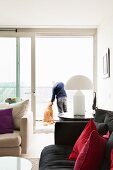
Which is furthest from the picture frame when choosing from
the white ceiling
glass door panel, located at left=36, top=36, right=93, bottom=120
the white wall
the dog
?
the dog

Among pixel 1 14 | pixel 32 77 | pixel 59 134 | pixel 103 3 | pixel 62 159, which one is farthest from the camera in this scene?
pixel 32 77

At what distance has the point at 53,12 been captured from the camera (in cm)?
469

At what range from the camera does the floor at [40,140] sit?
13.4ft

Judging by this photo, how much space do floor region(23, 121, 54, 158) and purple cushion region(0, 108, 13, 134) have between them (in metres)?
0.56

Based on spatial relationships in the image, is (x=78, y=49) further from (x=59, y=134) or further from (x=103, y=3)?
(x=59, y=134)

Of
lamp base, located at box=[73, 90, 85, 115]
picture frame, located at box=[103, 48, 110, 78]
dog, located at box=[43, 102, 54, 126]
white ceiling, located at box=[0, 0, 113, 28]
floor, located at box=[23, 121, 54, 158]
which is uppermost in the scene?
white ceiling, located at box=[0, 0, 113, 28]

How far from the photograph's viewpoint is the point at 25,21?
5.30m

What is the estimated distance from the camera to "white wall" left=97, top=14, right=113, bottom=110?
449 cm

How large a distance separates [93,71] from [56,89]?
1148mm

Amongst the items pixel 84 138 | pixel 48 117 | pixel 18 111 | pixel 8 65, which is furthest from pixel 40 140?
pixel 84 138

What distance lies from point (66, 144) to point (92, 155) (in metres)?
1.05

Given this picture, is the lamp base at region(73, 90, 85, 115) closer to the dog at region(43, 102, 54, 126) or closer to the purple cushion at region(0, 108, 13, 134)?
the purple cushion at region(0, 108, 13, 134)

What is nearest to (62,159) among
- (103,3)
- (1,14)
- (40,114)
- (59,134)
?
(59,134)

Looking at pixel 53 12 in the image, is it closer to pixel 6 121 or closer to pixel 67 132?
pixel 6 121
